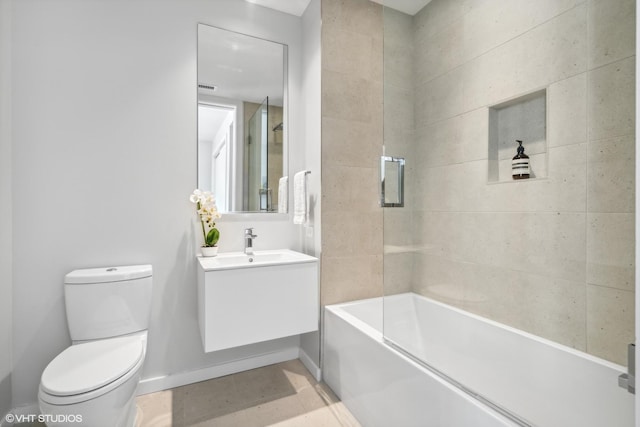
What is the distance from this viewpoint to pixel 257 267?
70.6 inches

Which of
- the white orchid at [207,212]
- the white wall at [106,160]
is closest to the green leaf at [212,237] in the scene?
the white orchid at [207,212]

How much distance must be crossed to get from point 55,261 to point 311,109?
1.80 m

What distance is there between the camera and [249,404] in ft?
6.14

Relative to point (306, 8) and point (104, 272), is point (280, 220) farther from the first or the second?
point (306, 8)

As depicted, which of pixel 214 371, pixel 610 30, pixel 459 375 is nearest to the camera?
pixel 610 30

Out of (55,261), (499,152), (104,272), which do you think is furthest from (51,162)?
(499,152)

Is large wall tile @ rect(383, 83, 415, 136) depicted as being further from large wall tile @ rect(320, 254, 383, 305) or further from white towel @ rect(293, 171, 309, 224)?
large wall tile @ rect(320, 254, 383, 305)

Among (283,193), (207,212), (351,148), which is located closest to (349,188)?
(351,148)

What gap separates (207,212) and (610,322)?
6.82 ft

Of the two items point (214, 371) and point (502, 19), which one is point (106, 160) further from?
point (502, 19)

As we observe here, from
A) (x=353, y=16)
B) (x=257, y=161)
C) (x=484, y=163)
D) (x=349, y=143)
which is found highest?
(x=353, y=16)

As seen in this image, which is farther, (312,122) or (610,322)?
(312,122)

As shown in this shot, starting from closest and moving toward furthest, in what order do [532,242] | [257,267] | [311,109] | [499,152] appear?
[532,242], [499,152], [257,267], [311,109]

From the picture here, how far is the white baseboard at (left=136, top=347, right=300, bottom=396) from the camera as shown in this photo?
6.51 ft
